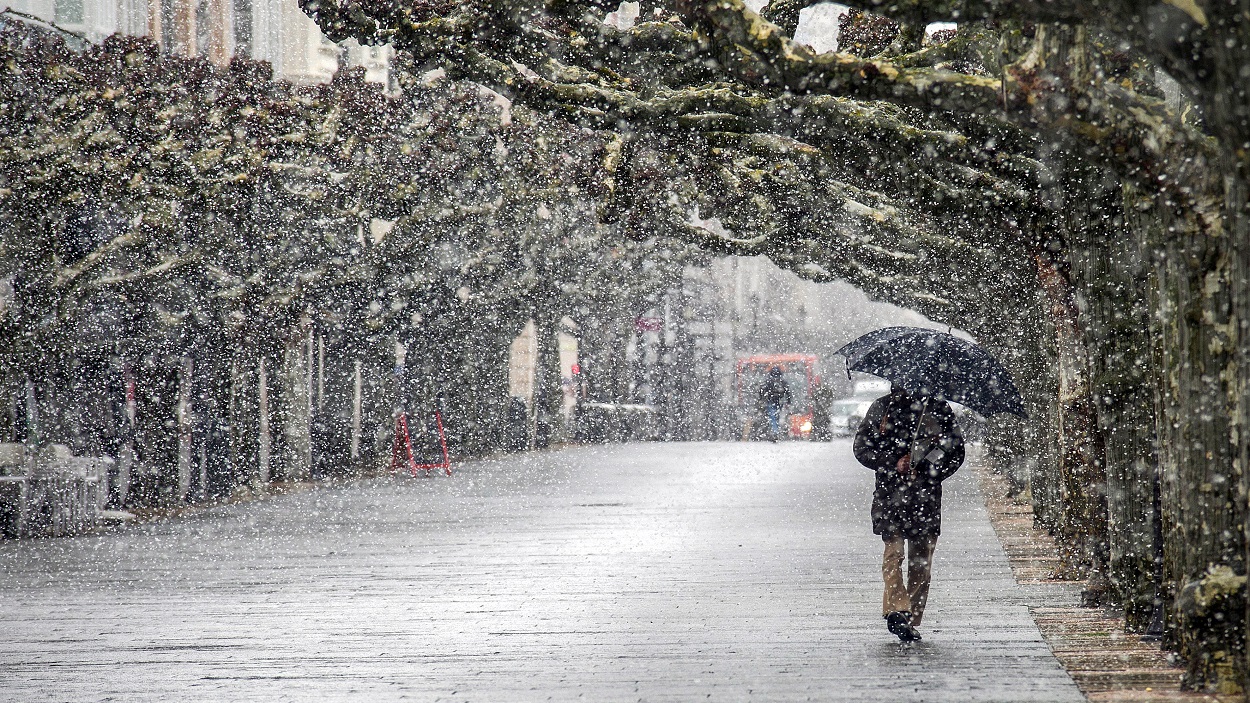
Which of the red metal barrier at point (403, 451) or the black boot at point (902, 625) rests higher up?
the red metal barrier at point (403, 451)

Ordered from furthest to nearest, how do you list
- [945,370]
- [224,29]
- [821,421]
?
[821,421], [224,29], [945,370]

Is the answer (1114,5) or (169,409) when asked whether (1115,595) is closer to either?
(1114,5)

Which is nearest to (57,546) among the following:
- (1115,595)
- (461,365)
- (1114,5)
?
(1115,595)

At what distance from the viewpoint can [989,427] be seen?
106 feet

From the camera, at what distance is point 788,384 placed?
5134cm

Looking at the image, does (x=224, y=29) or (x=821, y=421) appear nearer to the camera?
(x=224, y=29)

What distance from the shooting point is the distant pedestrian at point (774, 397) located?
1815 inches

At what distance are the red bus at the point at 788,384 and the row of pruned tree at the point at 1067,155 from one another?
32.9m

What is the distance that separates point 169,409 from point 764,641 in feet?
43.7

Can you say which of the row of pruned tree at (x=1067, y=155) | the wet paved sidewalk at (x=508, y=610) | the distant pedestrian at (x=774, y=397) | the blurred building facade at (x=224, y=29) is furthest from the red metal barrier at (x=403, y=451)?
the distant pedestrian at (x=774, y=397)

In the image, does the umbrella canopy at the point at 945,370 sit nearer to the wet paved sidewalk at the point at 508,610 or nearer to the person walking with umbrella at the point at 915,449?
the person walking with umbrella at the point at 915,449

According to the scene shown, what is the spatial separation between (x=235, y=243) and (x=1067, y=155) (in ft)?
49.1

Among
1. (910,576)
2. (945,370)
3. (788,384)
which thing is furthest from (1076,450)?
(788,384)

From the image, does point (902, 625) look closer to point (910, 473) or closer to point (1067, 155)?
point (910, 473)
